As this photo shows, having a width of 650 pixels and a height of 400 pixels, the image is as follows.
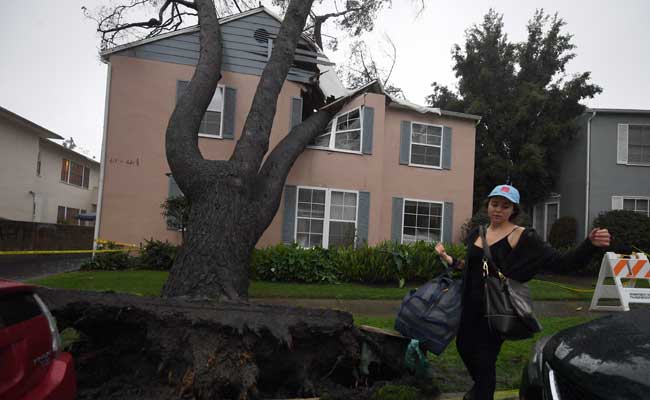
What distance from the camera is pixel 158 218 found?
36.1 feet

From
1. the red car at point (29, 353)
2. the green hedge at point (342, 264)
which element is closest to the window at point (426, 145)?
the green hedge at point (342, 264)

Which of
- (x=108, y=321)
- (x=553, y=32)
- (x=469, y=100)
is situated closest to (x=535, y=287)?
(x=108, y=321)

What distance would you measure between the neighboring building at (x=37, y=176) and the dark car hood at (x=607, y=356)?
20.8 m

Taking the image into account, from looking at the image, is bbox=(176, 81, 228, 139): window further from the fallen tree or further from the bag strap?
the bag strap

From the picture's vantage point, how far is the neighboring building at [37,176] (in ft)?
58.9

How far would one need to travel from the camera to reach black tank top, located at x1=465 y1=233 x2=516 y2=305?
271 centimetres

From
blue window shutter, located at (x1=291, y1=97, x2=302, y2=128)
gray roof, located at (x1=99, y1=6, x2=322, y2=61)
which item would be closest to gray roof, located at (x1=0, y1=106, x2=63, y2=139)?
gray roof, located at (x1=99, y1=6, x2=322, y2=61)

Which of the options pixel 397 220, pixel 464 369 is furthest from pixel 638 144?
pixel 464 369

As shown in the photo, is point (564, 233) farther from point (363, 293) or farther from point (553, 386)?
point (553, 386)

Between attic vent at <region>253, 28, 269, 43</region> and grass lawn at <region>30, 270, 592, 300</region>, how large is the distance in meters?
7.15

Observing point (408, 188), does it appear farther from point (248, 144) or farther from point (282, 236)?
point (248, 144)

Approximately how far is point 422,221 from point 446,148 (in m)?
2.45

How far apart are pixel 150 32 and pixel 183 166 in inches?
423

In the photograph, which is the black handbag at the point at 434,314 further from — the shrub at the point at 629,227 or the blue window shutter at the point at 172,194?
the shrub at the point at 629,227
